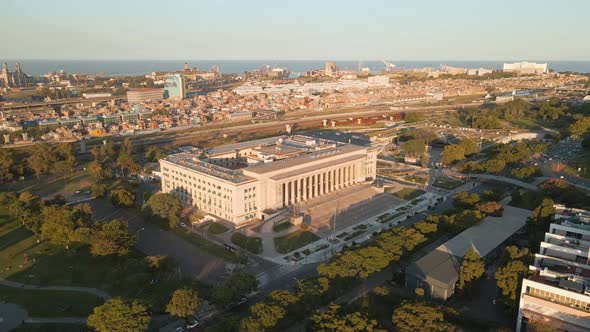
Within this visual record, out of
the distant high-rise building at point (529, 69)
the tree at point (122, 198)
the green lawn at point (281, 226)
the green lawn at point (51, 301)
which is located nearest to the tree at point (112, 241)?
the green lawn at point (51, 301)

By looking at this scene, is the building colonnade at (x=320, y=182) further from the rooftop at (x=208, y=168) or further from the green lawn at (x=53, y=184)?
the green lawn at (x=53, y=184)

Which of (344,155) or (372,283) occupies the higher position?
(344,155)

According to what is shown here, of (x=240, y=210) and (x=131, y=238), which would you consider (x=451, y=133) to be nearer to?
(x=240, y=210)

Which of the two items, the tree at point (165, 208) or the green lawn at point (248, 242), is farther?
the tree at point (165, 208)

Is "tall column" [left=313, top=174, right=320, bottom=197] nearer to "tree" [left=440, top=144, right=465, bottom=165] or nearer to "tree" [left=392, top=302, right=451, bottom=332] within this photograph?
"tree" [left=440, top=144, right=465, bottom=165]

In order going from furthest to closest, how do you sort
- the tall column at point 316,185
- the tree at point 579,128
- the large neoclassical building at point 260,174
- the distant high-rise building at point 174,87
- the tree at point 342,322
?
the distant high-rise building at point 174,87 < the tree at point 579,128 < the tall column at point 316,185 < the large neoclassical building at point 260,174 < the tree at point 342,322

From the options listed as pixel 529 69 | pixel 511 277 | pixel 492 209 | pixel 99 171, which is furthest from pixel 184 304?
pixel 529 69

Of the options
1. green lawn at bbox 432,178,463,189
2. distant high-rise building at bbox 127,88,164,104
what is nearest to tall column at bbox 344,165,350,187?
green lawn at bbox 432,178,463,189

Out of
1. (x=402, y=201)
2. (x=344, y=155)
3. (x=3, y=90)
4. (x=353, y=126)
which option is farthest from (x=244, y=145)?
(x=3, y=90)
